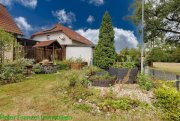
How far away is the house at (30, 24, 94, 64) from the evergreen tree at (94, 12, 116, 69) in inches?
473

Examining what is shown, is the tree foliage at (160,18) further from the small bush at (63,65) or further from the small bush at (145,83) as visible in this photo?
the small bush at (145,83)

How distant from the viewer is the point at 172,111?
5.00 m

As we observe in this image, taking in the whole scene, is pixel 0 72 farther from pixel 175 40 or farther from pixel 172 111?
pixel 175 40

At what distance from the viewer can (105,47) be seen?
12750 mm

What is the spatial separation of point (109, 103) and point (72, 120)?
1273mm

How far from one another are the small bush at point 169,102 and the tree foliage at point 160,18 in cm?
1660

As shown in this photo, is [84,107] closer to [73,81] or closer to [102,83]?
[73,81]

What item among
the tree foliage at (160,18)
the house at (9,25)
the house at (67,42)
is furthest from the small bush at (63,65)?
the tree foliage at (160,18)

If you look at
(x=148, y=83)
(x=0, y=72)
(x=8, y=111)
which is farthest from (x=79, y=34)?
(x=8, y=111)

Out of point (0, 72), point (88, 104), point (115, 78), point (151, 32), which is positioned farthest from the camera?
point (151, 32)

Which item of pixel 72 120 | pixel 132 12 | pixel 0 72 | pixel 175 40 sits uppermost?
pixel 132 12

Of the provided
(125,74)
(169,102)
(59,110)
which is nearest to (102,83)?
(125,74)

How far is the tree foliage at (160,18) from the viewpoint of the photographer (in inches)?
814

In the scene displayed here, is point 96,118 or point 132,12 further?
point 132,12
